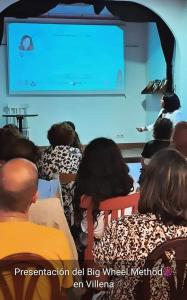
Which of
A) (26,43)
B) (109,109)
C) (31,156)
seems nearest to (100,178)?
(31,156)

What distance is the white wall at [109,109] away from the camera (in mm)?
9031

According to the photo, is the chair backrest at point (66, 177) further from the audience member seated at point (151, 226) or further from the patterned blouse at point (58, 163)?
the audience member seated at point (151, 226)

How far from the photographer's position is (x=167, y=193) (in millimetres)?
1558

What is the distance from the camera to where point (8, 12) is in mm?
6703

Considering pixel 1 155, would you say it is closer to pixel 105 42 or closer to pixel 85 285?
pixel 85 285

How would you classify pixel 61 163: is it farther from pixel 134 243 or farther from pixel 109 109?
pixel 109 109

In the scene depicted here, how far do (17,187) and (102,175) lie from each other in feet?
3.03

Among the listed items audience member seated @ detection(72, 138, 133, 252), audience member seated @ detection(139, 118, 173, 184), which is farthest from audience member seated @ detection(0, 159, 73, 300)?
audience member seated @ detection(139, 118, 173, 184)

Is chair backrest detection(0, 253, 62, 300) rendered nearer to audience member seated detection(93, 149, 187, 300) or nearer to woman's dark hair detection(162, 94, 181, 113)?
audience member seated detection(93, 149, 187, 300)

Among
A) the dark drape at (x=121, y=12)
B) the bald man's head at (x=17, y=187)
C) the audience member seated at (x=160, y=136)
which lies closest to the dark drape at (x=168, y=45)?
the dark drape at (x=121, y=12)

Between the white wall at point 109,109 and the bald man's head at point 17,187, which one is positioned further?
the white wall at point 109,109

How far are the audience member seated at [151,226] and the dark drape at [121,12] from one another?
556cm

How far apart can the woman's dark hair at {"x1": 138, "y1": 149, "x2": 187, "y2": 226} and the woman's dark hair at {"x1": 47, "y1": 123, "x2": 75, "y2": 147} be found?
78.0 inches

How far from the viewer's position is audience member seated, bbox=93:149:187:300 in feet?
5.00
